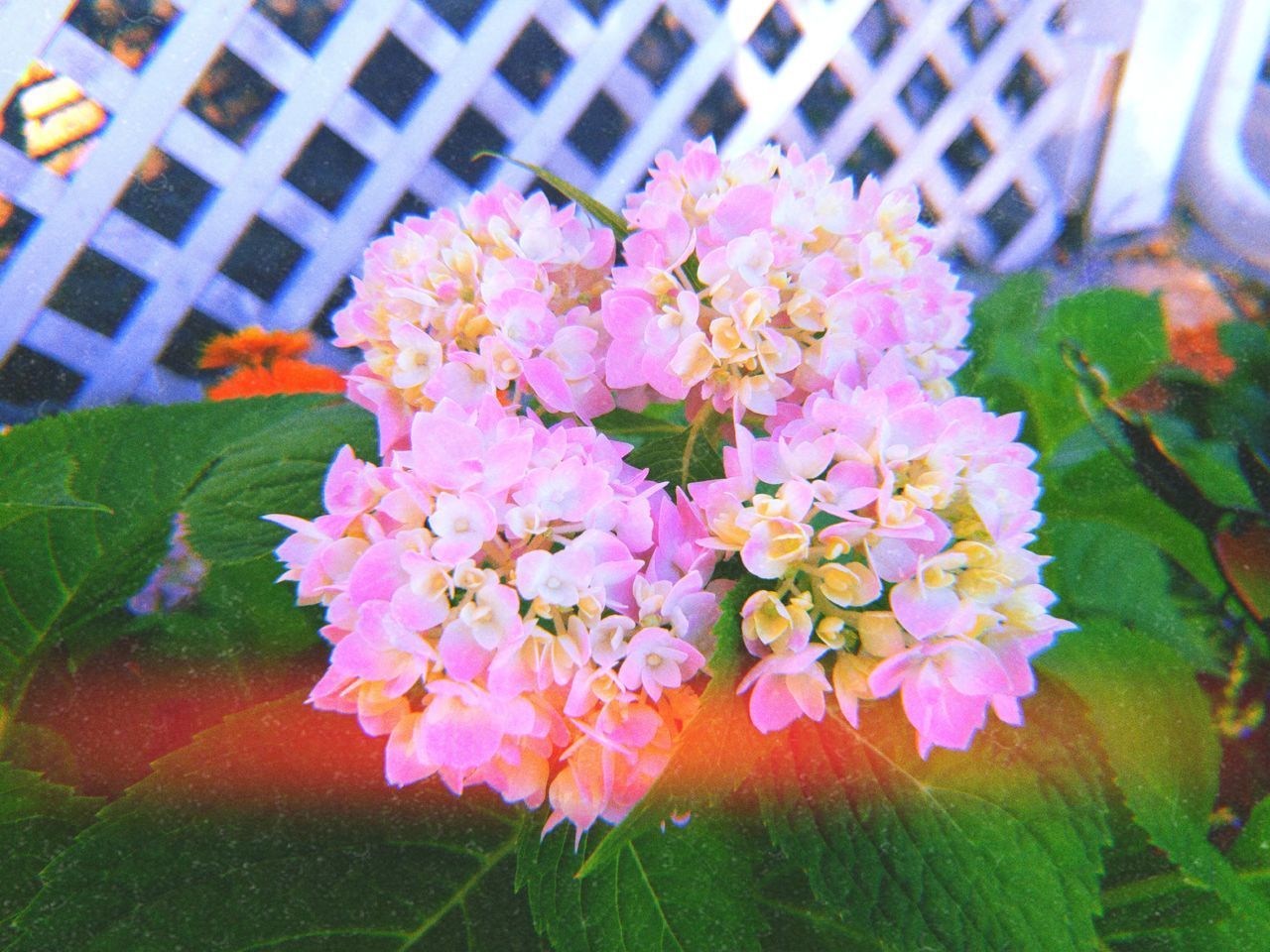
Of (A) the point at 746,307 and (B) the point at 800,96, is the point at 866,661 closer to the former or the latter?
(A) the point at 746,307

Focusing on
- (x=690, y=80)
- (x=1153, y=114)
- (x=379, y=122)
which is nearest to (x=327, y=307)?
(x=379, y=122)

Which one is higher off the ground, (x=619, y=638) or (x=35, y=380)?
(x=619, y=638)

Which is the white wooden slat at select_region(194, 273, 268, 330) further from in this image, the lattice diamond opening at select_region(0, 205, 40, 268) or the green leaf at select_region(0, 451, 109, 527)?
the green leaf at select_region(0, 451, 109, 527)

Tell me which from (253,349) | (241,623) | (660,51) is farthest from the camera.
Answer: (660,51)

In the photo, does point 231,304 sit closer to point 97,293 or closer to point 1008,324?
point 97,293

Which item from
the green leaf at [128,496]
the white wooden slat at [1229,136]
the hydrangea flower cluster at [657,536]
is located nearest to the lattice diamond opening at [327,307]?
the green leaf at [128,496]

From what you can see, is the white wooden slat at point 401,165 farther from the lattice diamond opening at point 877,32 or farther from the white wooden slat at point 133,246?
the lattice diamond opening at point 877,32
